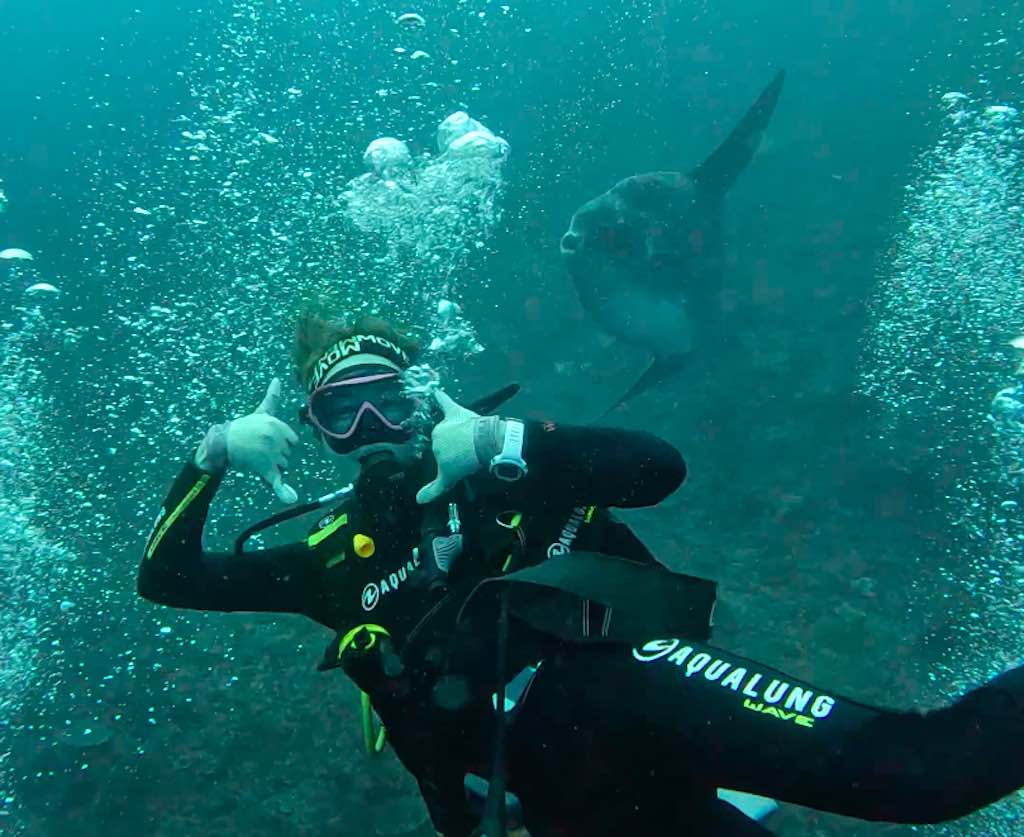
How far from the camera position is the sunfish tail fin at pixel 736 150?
10023 mm

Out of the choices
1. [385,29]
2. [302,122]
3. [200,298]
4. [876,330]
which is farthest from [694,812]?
[385,29]

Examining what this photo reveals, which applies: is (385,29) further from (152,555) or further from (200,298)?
(152,555)

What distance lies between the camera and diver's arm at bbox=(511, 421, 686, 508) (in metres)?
2.02

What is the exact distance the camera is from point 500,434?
2000mm

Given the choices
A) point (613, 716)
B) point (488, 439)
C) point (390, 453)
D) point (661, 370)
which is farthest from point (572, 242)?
point (613, 716)

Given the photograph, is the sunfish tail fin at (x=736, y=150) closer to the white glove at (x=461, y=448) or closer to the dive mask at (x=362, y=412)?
the dive mask at (x=362, y=412)

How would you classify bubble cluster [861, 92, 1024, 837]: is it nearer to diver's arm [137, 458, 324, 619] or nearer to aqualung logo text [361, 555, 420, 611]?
aqualung logo text [361, 555, 420, 611]

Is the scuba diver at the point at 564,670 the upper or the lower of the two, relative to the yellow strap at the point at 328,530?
lower

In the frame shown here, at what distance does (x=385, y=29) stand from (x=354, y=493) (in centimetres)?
3599

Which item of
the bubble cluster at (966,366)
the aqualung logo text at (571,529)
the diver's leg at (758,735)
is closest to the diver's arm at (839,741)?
the diver's leg at (758,735)

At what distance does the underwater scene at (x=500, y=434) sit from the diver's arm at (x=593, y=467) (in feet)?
0.04

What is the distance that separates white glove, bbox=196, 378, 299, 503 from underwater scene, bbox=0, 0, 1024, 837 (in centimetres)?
1

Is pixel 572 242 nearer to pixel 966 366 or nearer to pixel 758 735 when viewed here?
pixel 966 366

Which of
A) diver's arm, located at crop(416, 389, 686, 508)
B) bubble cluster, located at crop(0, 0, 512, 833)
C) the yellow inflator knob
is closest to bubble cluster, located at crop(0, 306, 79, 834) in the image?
bubble cluster, located at crop(0, 0, 512, 833)
